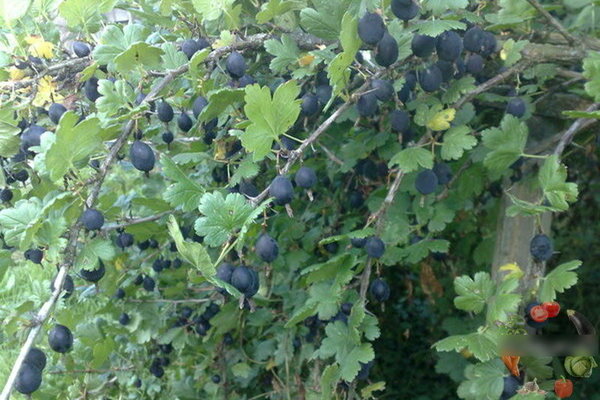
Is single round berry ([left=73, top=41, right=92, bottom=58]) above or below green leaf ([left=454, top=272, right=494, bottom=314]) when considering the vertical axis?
above

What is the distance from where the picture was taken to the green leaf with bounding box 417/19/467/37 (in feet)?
4.31

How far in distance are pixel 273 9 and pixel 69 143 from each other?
49 cm

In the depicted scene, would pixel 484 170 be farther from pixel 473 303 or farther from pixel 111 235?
pixel 111 235

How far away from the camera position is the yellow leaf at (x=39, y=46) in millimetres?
1479

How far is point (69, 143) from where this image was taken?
3.83 ft

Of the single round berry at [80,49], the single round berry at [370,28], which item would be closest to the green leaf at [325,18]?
the single round berry at [370,28]

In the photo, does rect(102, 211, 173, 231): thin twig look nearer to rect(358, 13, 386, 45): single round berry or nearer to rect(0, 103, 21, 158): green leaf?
rect(0, 103, 21, 158): green leaf

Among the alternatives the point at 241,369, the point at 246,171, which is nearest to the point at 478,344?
the point at 246,171

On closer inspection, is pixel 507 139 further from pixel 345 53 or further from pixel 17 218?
pixel 17 218

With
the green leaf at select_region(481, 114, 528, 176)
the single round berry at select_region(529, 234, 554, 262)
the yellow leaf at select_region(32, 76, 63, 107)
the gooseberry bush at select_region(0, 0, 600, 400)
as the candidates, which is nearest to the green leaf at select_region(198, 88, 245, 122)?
the gooseberry bush at select_region(0, 0, 600, 400)

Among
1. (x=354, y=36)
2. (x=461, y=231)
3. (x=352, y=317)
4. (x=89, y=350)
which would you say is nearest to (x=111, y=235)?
(x=89, y=350)

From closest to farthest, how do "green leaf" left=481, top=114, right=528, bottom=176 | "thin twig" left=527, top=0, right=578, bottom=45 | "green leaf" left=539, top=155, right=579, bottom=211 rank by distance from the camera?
"green leaf" left=539, top=155, right=579, bottom=211 < "green leaf" left=481, top=114, right=528, bottom=176 < "thin twig" left=527, top=0, right=578, bottom=45

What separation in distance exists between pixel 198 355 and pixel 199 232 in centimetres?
153

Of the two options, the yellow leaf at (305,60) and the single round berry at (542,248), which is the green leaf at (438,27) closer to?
the yellow leaf at (305,60)
